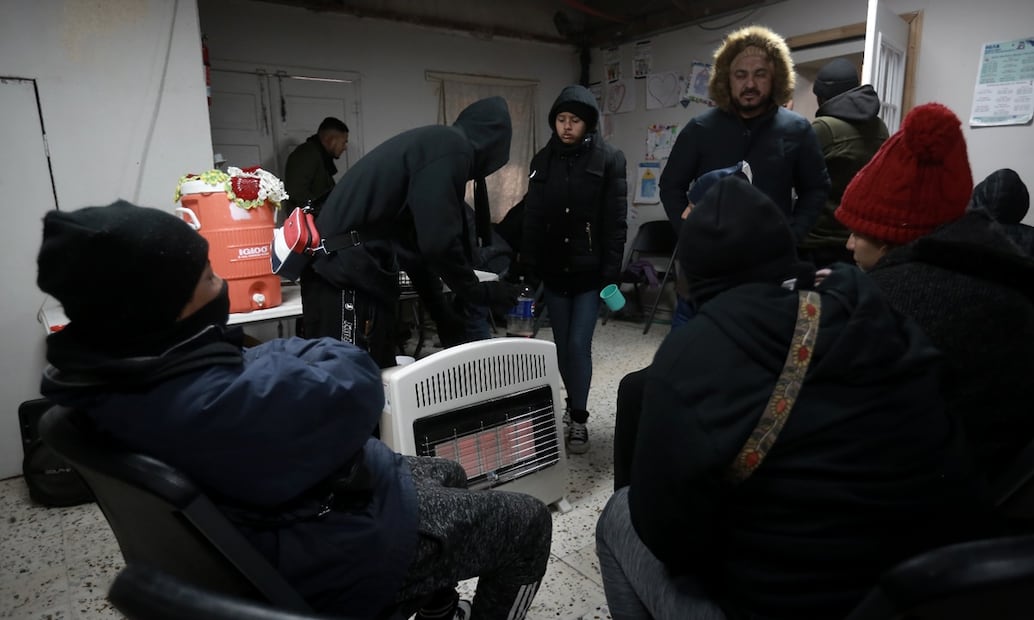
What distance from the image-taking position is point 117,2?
246cm

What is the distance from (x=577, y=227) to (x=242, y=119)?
3004 millimetres

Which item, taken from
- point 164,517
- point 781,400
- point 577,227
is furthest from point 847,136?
point 164,517

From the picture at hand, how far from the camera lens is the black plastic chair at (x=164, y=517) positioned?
670 mm

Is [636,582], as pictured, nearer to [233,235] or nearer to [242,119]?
[233,235]

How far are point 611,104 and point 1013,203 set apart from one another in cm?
379

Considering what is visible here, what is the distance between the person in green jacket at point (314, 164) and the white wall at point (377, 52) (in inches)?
20.8

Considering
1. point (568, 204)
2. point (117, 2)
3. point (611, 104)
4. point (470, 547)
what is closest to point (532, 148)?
point (611, 104)

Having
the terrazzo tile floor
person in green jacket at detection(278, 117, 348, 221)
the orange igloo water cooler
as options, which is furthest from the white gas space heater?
person in green jacket at detection(278, 117, 348, 221)

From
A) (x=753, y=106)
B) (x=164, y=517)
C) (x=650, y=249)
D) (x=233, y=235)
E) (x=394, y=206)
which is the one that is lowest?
(x=650, y=249)

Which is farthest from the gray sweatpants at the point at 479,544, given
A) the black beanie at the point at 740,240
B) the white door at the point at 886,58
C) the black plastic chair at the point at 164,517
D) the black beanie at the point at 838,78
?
the white door at the point at 886,58

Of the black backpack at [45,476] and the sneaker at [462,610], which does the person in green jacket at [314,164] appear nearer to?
the black backpack at [45,476]

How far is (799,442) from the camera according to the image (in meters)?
0.74

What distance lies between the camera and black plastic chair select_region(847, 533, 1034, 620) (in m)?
0.47

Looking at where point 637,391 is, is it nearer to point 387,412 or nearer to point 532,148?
point 387,412
